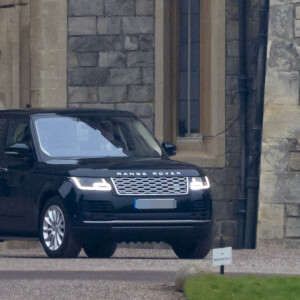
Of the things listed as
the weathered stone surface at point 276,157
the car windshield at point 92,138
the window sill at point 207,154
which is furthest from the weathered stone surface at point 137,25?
the car windshield at point 92,138

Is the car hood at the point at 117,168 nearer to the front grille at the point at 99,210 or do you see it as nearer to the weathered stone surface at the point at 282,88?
the front grille at the point at 99,210

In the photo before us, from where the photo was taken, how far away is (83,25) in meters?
21.7

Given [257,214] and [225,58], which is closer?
[257,214]

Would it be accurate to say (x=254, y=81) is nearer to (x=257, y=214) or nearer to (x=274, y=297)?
(x=257, y=214)

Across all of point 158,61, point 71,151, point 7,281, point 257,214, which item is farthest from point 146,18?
point 7,281

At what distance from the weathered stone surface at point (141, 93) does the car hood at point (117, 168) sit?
6.07 metres

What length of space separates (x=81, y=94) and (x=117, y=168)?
23.1ft

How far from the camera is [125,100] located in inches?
846

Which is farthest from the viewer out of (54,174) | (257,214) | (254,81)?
(254,81)

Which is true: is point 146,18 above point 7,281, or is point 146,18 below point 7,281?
above

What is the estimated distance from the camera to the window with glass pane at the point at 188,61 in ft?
71.8

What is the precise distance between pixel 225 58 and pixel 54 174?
6903 mm

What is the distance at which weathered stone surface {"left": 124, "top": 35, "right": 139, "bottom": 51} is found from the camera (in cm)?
2145

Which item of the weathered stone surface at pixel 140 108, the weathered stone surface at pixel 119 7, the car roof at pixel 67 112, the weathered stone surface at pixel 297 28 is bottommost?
the weathered stone surface at pixel 140 108
